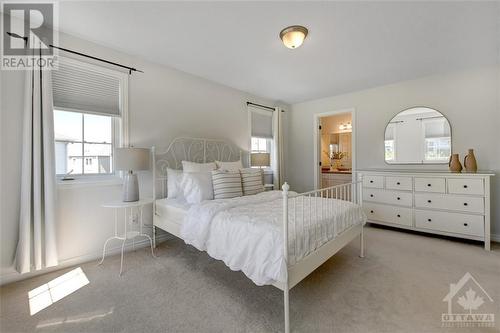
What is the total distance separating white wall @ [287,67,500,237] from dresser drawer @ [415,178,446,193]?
0.55 meters

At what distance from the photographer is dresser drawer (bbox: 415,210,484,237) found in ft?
9.29

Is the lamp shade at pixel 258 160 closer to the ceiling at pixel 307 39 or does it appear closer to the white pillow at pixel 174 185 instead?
the ceiling at pixel 307 39

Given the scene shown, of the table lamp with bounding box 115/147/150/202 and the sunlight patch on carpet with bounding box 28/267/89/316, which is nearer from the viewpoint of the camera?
the sunlight patch on carpet with bounding box 28/267/89/316

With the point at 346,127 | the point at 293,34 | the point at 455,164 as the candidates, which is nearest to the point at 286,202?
the point at 293,34

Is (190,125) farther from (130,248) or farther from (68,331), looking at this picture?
(68,331)

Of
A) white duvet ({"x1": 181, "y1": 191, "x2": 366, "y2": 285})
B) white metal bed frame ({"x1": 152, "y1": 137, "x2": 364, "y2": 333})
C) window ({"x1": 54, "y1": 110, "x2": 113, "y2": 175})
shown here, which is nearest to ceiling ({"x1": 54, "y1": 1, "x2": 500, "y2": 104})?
window ({"x1": 54, "y1": 110, "x2": 113, "y2": 175})

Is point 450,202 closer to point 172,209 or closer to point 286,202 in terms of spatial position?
point 286,202

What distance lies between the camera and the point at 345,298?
1812mm

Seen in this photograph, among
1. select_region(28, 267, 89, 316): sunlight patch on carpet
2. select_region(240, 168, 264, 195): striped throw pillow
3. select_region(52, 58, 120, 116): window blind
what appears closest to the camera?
select_region(28, 267, 89, 316): sunlight patch on carpet

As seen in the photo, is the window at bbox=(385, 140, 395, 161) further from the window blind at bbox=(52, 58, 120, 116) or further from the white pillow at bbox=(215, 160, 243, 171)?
the window blind at bbox=(52, 58, 120, 116)

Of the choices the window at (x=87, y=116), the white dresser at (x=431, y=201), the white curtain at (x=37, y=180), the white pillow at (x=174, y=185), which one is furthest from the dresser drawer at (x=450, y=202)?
the white curtain at (x=37, y=180)

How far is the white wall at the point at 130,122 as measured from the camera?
2.04 metres

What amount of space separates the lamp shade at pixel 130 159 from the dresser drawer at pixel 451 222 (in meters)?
3.92

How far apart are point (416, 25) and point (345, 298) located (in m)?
2.69
